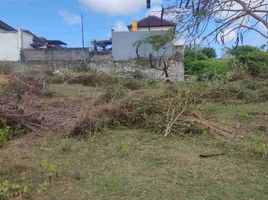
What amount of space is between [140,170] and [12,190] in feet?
4.70

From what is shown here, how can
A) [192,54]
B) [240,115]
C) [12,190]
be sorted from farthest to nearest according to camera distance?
[192,54] → [240,115] → [12,190]

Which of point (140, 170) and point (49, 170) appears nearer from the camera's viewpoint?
point (49, 170)

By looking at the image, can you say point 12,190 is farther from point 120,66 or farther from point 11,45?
point 11,45

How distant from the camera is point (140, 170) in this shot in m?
4.60

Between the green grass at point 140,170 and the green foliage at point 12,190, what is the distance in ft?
0.31

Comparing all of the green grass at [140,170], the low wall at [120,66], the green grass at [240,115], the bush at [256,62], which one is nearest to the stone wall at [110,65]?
the low wall at [120,66]

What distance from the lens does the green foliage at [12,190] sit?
3812 mm

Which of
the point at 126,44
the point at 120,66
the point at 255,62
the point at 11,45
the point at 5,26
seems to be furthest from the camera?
the point at 5,26

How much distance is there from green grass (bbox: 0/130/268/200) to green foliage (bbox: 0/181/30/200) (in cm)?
9

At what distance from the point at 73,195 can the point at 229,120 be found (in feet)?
13.0

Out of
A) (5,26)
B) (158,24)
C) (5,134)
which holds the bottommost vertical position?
Result: (5,134)

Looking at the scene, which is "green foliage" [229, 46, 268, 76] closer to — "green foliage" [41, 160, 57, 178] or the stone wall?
the stone wall

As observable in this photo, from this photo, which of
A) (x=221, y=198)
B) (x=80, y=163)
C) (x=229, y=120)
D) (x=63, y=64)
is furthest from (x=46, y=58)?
(x=221, y=198)

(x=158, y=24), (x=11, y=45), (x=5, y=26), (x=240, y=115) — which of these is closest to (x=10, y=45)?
(x=11, y=45)
